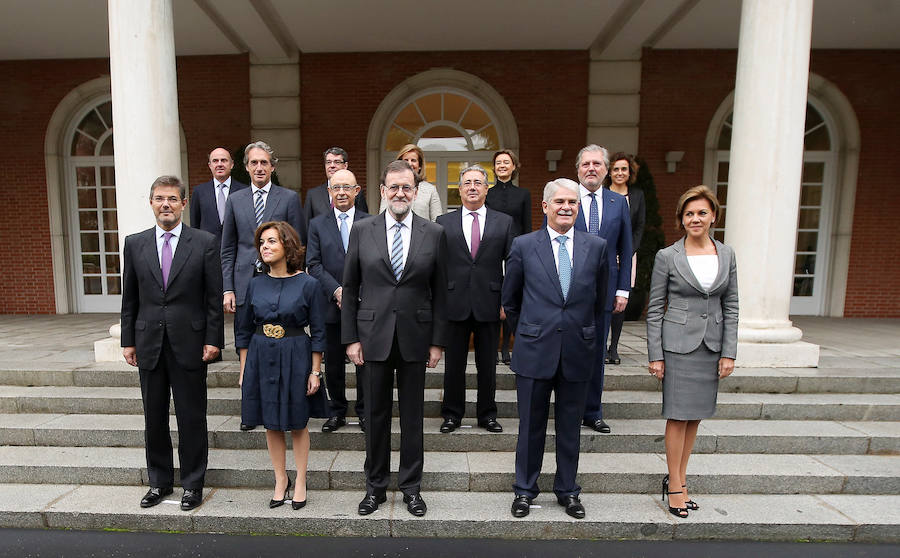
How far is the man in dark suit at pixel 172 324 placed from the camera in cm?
302

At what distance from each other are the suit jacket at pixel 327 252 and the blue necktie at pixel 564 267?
1.50 meters

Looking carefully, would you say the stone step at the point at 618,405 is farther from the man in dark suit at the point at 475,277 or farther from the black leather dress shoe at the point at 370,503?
the black leather dress shoe at the point at 370,503

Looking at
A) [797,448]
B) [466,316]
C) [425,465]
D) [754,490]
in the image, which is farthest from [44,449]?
[797,448]

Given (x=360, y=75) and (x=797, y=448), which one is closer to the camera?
(x=797, y=448)

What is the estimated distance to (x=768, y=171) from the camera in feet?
15.9

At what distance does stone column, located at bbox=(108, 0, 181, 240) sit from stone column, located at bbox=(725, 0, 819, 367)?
5.71 meters

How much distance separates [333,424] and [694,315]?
270 centimetres

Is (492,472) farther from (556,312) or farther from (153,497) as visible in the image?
(153,497)

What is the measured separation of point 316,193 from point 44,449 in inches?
115

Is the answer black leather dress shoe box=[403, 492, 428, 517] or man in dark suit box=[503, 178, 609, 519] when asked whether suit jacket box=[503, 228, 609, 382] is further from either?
black leather dress shoe box=[403, 492, 428, 517]

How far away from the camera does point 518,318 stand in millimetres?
3127

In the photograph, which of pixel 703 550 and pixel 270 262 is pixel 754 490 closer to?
pixel 703 550

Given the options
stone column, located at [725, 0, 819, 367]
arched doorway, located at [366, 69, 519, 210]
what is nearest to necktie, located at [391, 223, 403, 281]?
stone column, located at [725, 0, 819, 367]

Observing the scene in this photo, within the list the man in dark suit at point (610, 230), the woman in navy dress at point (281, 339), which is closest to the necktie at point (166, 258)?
the woman in navy dress at point (281, 339)
